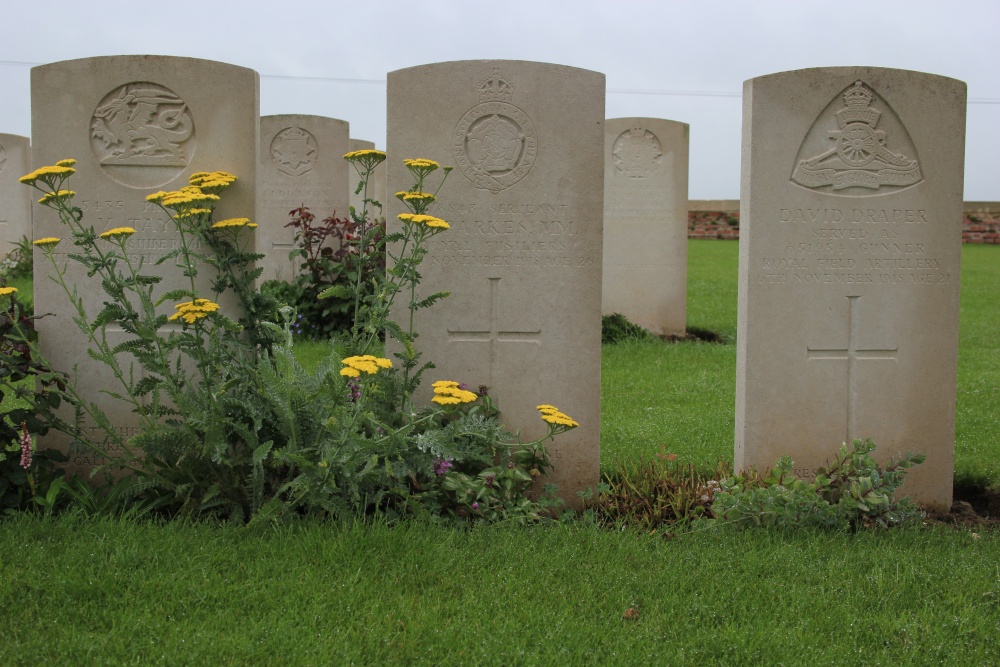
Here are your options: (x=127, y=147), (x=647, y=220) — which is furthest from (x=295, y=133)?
(x=127, y=147)

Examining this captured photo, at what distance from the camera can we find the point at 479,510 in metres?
3.77

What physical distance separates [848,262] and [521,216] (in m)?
1.57

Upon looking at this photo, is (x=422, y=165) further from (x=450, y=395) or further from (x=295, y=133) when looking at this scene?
(x=295, y=133)

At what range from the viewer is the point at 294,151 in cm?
1081

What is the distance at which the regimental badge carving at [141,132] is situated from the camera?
14.4ft

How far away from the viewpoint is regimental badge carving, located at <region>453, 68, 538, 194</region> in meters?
4.27

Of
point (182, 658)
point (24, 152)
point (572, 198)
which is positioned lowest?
point (182, 658)

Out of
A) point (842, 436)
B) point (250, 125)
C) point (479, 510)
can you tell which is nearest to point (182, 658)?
point (479, 510)

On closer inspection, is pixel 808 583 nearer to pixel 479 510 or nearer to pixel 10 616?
pixel 479 510

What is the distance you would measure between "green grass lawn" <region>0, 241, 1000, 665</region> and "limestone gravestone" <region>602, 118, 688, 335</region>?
5.87 metres

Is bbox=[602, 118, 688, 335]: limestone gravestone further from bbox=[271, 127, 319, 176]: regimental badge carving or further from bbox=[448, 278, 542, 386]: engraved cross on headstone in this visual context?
bbox=[448, 278, 542, 386]: engraved cross on headstone

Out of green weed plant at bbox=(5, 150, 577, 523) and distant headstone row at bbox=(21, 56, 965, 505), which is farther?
distant headstone row at bbox=(21, 56, 965, 505)

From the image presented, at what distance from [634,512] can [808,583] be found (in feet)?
3.30

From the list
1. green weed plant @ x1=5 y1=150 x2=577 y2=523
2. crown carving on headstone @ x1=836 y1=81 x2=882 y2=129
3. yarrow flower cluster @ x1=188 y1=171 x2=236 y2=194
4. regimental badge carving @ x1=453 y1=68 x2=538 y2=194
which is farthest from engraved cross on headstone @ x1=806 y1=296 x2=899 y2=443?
yarrow flower cluster @ x1=188 y1=171 x2=236 y2=194
